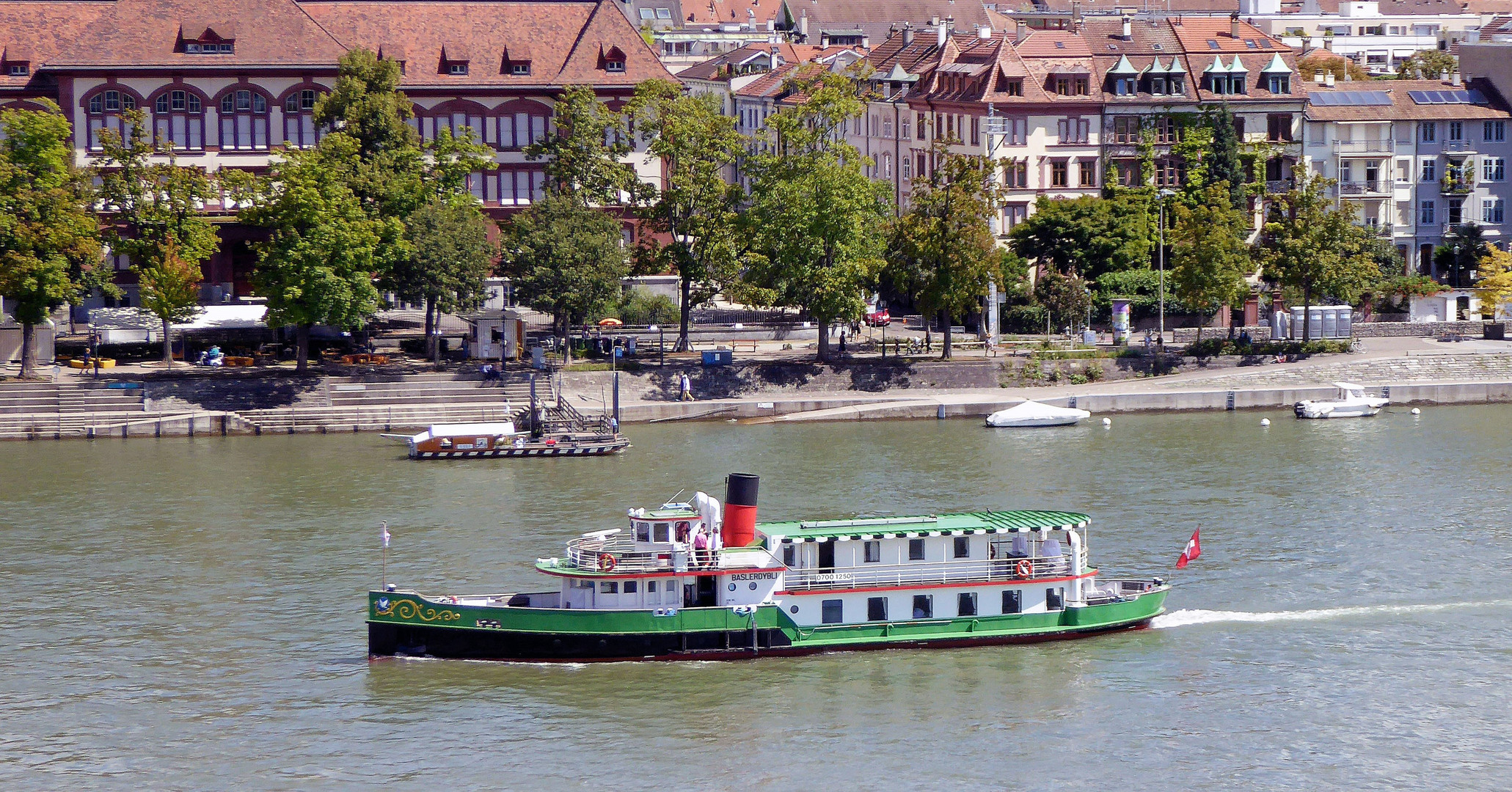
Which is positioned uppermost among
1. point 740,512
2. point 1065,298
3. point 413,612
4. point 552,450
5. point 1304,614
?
point 1065,298

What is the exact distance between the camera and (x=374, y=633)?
151ft

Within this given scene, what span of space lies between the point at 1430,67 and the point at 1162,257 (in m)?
57.8

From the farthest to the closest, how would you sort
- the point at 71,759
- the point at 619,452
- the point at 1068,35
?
the point at 1068,35
the point at 619,452
the point at 71,759

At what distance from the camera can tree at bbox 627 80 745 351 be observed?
309ft

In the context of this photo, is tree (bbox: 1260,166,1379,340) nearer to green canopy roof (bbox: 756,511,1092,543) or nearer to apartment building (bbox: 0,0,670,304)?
apartment building (bbox: 0,0,670,304)

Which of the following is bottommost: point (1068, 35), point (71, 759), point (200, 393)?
point (71, 759)

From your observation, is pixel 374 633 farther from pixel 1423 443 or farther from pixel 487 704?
pixel 1423 443

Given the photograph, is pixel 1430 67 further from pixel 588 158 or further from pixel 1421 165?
pixel 588 158

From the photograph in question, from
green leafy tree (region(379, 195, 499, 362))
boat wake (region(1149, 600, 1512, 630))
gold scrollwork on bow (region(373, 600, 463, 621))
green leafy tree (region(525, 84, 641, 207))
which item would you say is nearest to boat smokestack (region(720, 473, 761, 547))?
gold scrollwork on bow (region(373, 600, 463, 621))

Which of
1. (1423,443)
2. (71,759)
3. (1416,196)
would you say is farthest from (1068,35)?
(71,759)

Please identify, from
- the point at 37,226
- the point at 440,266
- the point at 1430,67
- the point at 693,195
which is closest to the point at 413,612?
the point at 440,266

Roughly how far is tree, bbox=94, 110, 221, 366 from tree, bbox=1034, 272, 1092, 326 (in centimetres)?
4510

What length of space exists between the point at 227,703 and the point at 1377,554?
34.6 meters

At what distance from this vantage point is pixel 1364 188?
390 feet
